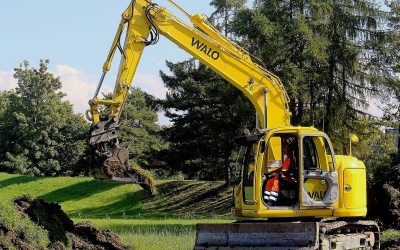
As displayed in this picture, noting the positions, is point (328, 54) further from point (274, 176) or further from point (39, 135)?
point (39, 135)

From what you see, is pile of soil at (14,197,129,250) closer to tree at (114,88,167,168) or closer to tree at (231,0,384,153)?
tree at (231,0,384,153)

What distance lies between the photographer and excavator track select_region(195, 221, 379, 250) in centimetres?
1295

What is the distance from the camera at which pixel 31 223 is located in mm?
15375

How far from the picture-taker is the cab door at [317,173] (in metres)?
13.5

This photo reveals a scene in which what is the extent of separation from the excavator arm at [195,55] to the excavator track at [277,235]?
237cm

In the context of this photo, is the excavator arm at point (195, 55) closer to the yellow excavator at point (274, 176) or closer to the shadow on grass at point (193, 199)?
the yellow excavator at point (274, 176)

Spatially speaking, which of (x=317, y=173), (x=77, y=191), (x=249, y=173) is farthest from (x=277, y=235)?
(x=77, y=191)

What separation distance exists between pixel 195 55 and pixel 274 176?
4092 millimetres

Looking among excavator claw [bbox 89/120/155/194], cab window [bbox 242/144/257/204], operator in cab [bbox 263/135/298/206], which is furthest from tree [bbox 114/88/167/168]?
operator in cab [bbox 263/135/298/206]

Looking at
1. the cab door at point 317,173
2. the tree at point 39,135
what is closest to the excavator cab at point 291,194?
the cab door at point 317,173

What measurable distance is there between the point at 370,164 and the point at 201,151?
43.0 ft

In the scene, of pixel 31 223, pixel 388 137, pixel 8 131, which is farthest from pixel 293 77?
pixel 8 131

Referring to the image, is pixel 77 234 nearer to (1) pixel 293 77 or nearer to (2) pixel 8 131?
(1) pixel 293 77

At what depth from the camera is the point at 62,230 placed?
16.3 m
